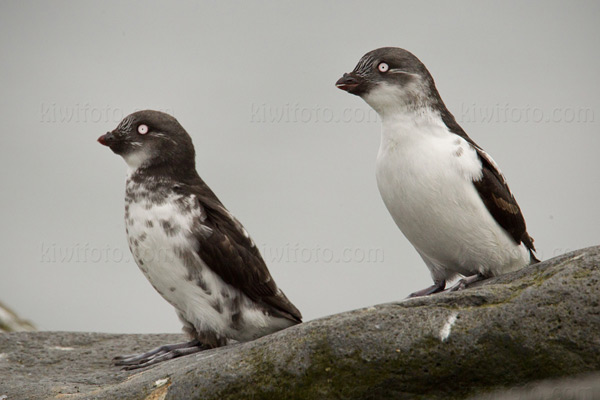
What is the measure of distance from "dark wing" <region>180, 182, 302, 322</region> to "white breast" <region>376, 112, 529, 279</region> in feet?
4.42

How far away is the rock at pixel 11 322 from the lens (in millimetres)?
11422

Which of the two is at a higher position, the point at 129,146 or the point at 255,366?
the point at 129,146

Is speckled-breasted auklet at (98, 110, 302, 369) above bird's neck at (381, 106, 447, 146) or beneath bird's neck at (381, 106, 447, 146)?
beneath

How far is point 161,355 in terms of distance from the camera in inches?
298

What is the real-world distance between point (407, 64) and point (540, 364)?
3.35 meters

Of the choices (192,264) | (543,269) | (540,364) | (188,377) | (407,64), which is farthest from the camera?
(407,64)

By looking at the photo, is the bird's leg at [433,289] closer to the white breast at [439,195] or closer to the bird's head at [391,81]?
the white breast at [439,195]

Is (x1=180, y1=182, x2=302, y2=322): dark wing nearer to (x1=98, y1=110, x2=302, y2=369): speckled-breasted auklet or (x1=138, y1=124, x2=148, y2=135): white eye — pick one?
(x1=98, y1=110, x2=302, y2=369): speckled-breasted auklet

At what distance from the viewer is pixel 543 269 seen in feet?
21.2

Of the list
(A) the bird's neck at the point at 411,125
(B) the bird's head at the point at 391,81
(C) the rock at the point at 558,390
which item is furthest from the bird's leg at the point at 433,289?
(C) the rock at the point at 558,390

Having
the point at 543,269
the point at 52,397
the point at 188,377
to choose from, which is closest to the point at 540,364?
the point at 543,269

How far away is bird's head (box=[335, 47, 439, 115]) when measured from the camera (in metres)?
7.92

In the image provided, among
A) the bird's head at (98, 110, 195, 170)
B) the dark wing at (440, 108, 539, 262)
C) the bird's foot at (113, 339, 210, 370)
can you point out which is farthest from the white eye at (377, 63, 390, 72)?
the bird's foot at (113, 339, 210, 370)

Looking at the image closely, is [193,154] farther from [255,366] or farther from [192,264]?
[255,366]
